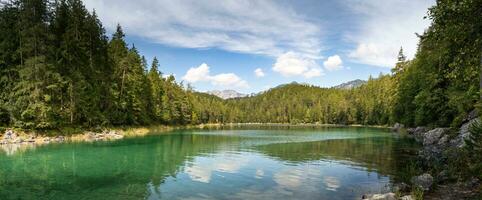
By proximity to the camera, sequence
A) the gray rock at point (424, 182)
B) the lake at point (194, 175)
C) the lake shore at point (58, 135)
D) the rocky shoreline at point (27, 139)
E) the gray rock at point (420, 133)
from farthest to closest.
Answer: the gray rock at point (420, 133), the lake shore at point (58, 135), the rocky shoreline at point (27, 139), the lake at point (194, 175), the gray rock at point (424, 182)

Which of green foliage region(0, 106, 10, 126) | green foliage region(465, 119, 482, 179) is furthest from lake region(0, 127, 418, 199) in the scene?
green foliage region(0, 106, 10, 126)

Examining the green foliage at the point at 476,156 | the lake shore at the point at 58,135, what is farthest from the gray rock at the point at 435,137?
the lake shore at the point at 58,135

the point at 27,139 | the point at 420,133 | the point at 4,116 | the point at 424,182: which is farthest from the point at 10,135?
the point at 420,133

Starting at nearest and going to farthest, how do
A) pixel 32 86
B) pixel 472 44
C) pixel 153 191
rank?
pixel 472 44 < pixel 153 191 < pixel 32 86

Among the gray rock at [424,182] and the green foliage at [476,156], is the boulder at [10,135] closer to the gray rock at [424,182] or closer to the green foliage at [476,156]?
the gray rock at [424,182]

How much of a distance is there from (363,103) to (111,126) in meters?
115

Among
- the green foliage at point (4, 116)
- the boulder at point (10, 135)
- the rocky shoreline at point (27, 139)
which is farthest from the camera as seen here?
the green foliage at point (4, 116)

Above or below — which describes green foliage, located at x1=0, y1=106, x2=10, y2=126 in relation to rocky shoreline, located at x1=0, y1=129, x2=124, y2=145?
above

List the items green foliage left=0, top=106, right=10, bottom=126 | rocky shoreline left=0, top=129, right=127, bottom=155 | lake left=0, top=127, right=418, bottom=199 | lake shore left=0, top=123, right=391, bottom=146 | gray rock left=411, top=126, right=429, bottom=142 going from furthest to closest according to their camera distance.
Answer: gray rock left=411, top=126, right=429, bottom=142, green foliage left=0, top=106, right=10, bottom=126, lake shore left=0, top=123, right=391, bottom=146, rocky shoreline left=0, top=129, right=127, bottom=155, lake left=0, top=127, right=418, bottom=199

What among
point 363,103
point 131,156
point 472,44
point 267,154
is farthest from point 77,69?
point 363,103

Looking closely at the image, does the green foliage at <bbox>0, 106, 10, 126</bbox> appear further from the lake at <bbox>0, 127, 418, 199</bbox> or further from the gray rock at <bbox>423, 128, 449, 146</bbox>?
A: the gray rock at <bbox>423, 128, 449, 146</bbox>

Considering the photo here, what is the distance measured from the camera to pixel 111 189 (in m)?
18.9

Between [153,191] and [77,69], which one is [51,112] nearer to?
[77,69]

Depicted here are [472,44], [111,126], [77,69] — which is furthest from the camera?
[111,126]
